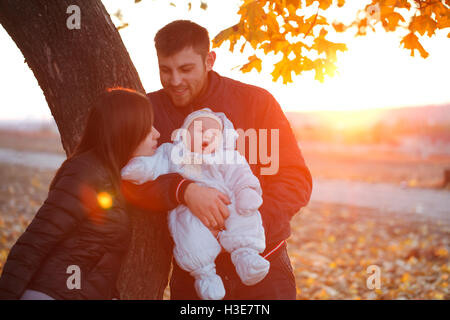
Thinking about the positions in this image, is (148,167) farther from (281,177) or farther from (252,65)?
(252,65)

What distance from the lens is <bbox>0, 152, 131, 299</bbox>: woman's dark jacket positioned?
7.64ft

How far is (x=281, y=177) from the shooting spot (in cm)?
305

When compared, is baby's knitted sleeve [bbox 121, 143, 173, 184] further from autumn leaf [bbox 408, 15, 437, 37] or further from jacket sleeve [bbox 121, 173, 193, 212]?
autumn leaf [bbox 408, 15, 437, 37]

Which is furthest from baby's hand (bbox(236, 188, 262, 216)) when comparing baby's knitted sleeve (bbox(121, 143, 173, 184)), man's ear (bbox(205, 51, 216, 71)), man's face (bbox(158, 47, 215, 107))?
man's ear (bbox(205, 51, 216, 71))

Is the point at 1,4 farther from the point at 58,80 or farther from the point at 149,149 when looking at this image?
the point at 149,149

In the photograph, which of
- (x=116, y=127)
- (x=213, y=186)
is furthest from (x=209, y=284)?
(x=116, y=127)

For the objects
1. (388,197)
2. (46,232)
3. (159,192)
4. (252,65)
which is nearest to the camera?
(46,232)

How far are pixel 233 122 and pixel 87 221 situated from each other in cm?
125

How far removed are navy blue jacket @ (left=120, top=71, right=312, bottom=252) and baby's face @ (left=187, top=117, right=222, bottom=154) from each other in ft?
1.12

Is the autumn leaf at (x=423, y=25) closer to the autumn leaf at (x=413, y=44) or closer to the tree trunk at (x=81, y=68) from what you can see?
the autumn leaf at (x=413, y=44)

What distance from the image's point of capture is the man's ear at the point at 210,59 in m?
3.25

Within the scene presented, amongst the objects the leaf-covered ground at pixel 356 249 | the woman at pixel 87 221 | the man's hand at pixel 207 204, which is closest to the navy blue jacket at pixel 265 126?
the man's hand at pixel 207 204

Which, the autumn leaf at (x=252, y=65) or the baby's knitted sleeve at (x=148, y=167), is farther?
the autumn leaf at (x=252, y=65)
